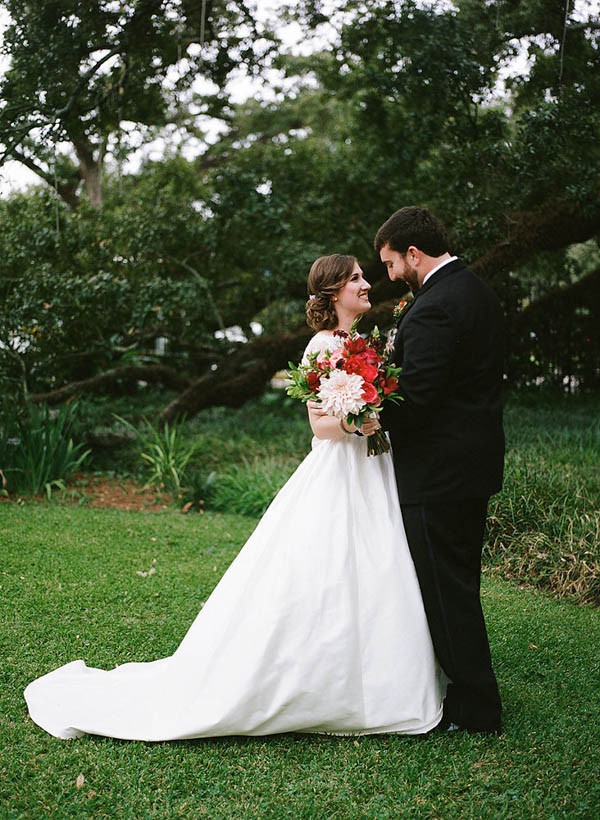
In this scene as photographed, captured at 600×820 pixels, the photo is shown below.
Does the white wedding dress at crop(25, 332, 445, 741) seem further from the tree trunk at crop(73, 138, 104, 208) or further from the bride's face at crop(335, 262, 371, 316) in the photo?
the tree trunk at crop(73, 138, 104, 208)

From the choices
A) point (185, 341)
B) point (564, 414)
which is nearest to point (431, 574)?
point (564, 414)

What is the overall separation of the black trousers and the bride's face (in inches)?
37.7

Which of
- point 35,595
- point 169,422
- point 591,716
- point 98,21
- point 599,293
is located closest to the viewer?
point 591,716

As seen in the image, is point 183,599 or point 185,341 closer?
point 183,599

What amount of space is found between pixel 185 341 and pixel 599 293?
6.40 metres

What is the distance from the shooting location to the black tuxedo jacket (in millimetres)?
3027

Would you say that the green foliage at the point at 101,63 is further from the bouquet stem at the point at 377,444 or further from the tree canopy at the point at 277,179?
the bouquet stem at the point at 377,444

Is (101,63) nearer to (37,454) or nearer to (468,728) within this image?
(37,454)

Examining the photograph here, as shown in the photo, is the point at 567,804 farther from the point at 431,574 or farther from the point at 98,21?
the point at 98,21

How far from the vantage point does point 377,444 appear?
3.25 m

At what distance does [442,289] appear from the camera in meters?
3.10

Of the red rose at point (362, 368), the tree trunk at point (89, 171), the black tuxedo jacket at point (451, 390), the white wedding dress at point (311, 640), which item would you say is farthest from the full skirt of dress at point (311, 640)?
the tree trunk at point (89, 171)

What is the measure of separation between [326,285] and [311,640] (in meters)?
1.59

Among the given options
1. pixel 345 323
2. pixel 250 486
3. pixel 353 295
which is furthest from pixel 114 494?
pixel 353 295
